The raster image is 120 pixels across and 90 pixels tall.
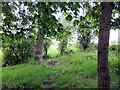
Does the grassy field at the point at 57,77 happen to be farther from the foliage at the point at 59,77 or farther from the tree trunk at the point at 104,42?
the tree trunk at the point at 104,42

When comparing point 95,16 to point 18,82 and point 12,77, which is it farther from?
point 12,77

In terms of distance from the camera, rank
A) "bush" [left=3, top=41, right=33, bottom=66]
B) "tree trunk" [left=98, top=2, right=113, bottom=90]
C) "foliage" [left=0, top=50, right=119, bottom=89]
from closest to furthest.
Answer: "tree trunk" [left=98, top=2, right=113, bottom=90]
"foliage" [left=0, top=50, right=119, bottom=89]
"bush" [left=3, top=41, right=33, bottom=66]

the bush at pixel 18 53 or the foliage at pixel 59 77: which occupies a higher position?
the bush at pixel 18 53

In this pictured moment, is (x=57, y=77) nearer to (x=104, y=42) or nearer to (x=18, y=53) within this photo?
(x=104, y=42)

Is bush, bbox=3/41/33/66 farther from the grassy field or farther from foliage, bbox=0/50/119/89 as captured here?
the grassy field

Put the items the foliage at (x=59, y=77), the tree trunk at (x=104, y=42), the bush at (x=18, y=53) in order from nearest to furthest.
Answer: the tree trunk at (x=104, y=42)
the foliage at (x=59, y=77)
the bush at (x=18, y=53)

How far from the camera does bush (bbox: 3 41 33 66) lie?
13.8 m

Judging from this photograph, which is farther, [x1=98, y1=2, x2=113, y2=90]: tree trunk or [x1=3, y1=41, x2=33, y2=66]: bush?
[x1=3, y1=41, x2=33, y2=66]: bush

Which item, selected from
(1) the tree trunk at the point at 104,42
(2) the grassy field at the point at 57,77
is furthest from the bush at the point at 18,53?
(1) the tree trunk at the point at 104,42

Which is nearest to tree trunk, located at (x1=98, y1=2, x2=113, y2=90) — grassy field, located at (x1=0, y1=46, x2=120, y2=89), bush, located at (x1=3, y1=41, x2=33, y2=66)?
grassy field, located at (x1=0, y1=46, x2=120, y2=89)

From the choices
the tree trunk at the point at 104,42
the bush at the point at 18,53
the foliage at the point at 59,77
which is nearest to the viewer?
the tree trunk at the point at 104,42

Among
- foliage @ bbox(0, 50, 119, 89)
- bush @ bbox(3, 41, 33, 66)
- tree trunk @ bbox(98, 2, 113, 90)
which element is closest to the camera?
tree trunk @ bbox(98, 2, 113, 90)

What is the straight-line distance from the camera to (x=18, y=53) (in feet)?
45.4

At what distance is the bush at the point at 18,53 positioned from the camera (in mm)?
13758
